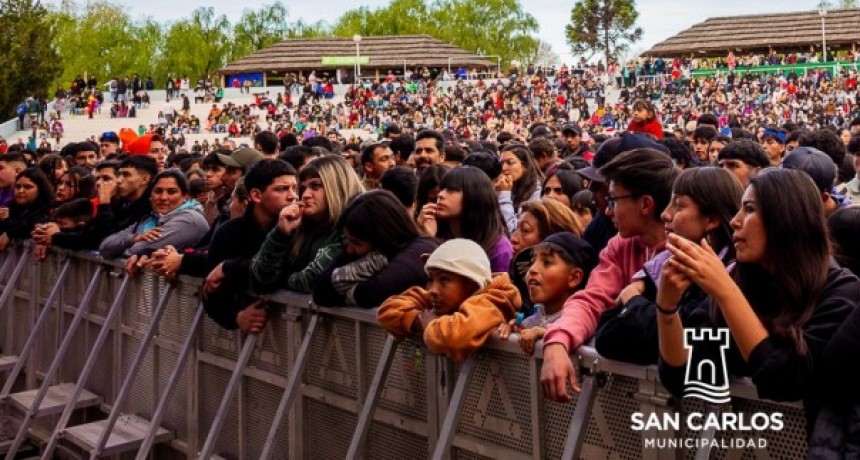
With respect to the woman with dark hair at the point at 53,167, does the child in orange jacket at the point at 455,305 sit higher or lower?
lower

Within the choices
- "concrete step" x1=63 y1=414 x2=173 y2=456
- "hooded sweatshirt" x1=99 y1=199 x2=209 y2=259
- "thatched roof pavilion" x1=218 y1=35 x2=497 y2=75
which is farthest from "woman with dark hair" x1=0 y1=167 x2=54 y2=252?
"thatched roof pavilion" x1=218 y1=35 x2=497 y2=75

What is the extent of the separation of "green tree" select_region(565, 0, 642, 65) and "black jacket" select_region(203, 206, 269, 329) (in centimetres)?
9553

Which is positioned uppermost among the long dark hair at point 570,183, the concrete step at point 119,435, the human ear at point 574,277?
the long dark hair at point 570,183

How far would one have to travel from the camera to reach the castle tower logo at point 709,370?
10.3 ft

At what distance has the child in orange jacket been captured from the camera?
4117 millimetres

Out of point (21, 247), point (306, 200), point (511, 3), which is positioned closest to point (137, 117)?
point (21, 247)

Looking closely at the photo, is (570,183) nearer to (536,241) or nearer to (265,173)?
(536,241)

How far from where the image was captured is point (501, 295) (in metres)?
4.33

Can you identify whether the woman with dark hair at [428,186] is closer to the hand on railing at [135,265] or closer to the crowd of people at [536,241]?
the crowd of people at [536,241]

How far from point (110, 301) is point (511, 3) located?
94972mm

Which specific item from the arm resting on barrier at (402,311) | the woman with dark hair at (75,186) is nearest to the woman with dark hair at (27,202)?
the woman with dark hair at (75,186)

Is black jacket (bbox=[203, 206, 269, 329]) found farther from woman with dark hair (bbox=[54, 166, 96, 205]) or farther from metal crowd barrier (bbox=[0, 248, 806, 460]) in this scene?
woman with dark hair (bbox=[54, 166, 96, 205])

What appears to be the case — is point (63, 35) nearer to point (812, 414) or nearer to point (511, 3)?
point (511, 3)

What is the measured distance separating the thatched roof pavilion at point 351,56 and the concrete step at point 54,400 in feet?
203
